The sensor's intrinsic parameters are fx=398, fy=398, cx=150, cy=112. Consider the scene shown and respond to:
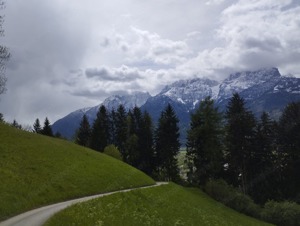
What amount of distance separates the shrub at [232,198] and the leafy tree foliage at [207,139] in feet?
28.4

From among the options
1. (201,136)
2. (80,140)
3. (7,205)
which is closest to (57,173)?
(7,205)

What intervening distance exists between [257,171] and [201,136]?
14.2 meters

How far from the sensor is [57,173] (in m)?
41.8

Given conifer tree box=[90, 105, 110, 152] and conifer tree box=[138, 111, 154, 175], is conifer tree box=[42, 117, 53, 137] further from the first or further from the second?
conifer tree box=[138, 111, 154, 175]

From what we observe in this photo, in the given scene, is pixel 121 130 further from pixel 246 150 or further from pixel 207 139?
pixel 246 150

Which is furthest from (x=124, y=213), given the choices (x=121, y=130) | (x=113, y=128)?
(x=113, y=128)

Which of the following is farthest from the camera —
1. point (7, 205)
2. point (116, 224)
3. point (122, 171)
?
point (122, 171)

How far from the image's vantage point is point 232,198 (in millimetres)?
65375

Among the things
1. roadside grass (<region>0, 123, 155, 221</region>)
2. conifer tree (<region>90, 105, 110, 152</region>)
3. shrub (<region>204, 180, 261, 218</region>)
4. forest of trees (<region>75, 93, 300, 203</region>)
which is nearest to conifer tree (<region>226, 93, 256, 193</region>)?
forest of trees (<region>75, 93, 300, 203</region>)

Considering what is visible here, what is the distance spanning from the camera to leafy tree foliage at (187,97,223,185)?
7931cm

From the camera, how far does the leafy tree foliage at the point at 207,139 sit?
7931 centimetres

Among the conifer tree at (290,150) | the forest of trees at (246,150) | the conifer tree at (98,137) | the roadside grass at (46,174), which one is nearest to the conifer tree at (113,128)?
the conifer tree at (98,137)

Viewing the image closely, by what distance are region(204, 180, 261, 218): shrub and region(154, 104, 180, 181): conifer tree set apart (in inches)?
992

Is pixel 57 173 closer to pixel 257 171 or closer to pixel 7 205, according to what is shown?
pixel 7 205
